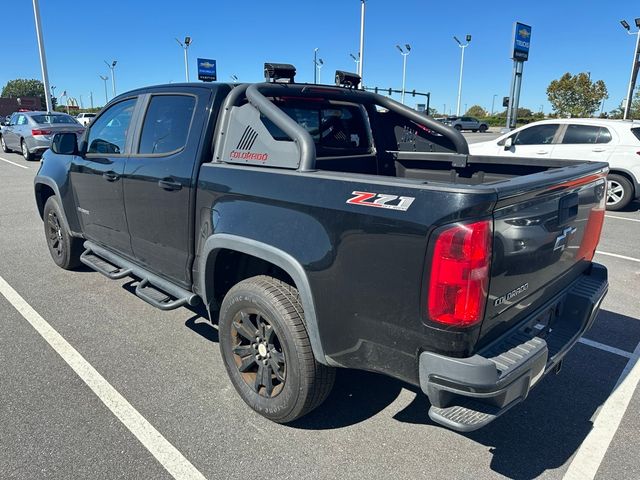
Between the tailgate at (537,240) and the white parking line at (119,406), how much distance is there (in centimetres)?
164

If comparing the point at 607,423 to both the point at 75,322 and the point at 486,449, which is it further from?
the point at 75,322

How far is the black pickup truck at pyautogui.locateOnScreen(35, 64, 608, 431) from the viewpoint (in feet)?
6.46

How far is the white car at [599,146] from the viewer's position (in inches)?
359

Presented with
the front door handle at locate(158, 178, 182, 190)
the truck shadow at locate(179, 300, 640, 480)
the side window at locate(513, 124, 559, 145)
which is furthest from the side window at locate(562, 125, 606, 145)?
the front door handle at locate(158, 178, 182, 190)

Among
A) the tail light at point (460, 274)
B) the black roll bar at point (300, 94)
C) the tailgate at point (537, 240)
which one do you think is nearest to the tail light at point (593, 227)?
the tailgate at point (537, 240)

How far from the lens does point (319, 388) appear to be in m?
2.56

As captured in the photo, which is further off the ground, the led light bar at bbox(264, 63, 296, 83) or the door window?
the led light bar at bbox(264, 63, 296, 83)

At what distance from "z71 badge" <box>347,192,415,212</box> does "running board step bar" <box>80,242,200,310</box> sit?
1606mm

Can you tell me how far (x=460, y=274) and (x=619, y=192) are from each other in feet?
31.1

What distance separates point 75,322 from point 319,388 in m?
2.56

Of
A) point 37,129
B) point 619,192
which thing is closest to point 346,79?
point 619,192

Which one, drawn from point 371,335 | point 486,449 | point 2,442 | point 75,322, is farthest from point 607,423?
point 75,322

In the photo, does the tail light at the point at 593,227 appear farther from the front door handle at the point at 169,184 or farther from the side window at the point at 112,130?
the side window at the point at 112,130

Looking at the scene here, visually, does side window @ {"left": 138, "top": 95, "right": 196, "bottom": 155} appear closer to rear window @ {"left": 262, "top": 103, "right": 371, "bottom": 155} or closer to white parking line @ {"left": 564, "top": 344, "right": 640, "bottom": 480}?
rear window @ {"left": 262, "top": 103, "right": 371, "bottom": 155}
